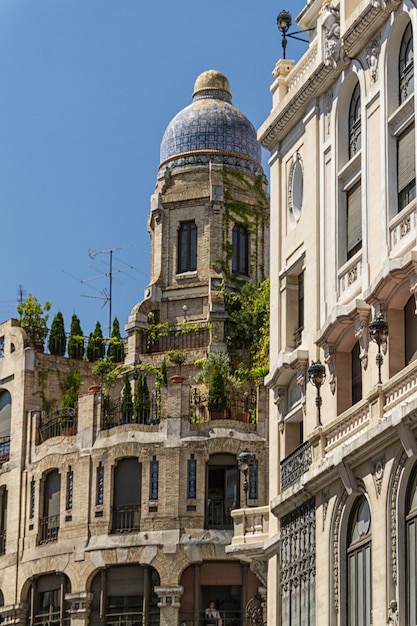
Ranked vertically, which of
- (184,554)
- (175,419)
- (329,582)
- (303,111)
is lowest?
(329,582)

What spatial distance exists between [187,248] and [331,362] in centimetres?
2816

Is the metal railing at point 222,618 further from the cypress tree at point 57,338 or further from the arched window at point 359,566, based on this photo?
the arched window at point 359,566

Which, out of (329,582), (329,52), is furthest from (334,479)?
(329,52)

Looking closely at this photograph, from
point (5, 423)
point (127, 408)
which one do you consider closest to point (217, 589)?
point (127, 408)

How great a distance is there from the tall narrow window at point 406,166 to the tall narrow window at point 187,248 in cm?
2983

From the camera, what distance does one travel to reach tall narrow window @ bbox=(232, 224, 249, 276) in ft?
212

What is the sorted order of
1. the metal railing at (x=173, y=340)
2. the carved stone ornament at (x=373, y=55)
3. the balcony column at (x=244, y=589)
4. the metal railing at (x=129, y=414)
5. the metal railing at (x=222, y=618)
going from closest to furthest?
the carved stone ornament at (x=373, y=55)
the balcony column at (x=244, y=589)
the metal railing at (x=222, y=618)
the metal railing at (x=129, y=414)
the metal railing at (x=173, y=340)

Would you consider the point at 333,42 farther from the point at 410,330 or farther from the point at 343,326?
the point at 410,330

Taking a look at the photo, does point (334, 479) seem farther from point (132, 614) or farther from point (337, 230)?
point (132, 614)

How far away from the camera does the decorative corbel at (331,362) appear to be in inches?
1443

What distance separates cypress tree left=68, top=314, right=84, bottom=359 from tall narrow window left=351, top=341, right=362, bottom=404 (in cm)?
2761

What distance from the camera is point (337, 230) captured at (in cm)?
3753

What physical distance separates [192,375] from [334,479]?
2550 centimetres

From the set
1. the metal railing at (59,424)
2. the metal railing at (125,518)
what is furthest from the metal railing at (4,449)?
the metal railing at (125,518)
